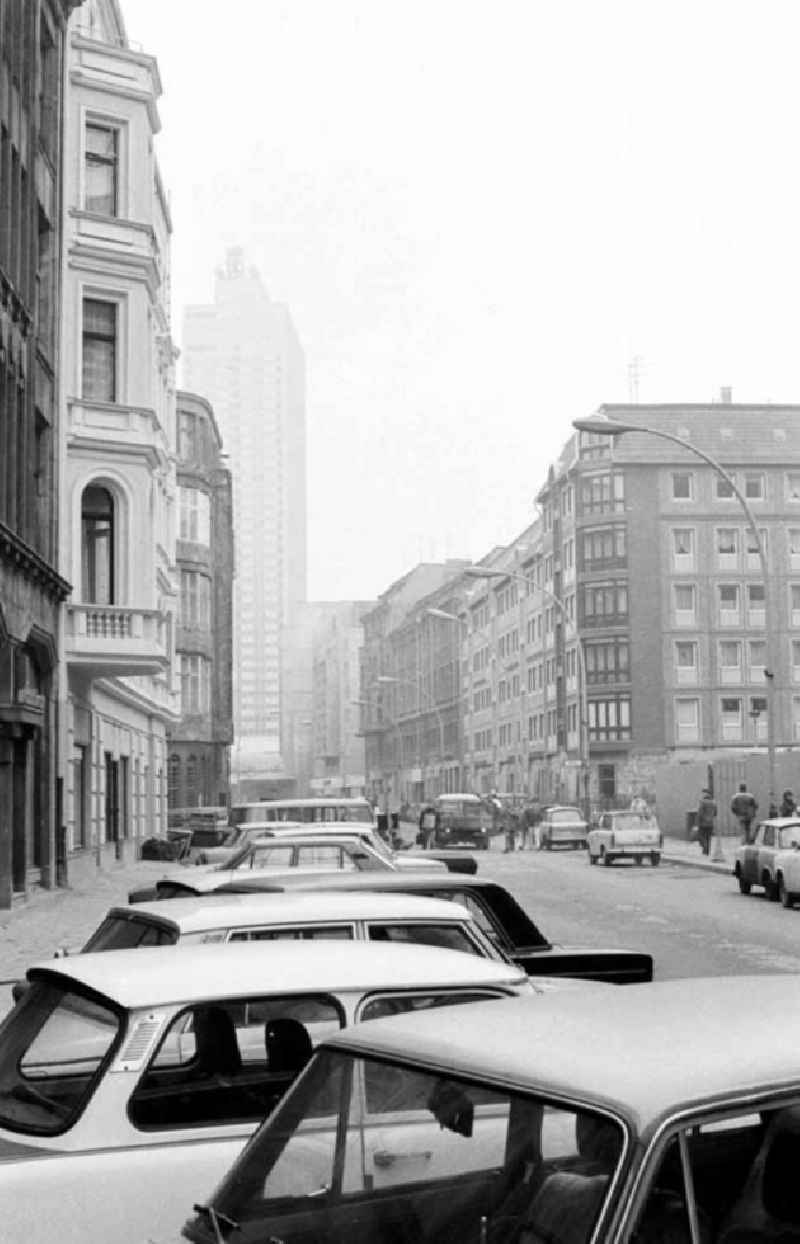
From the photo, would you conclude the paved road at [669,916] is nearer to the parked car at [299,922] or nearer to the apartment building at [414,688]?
the parked car at [299,922]

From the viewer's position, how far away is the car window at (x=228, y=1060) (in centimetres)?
493

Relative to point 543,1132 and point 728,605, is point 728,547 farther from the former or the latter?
point 543,1132

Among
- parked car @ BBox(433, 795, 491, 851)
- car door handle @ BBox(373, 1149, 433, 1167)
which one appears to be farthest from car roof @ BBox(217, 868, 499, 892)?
parked car @ BBox(433, 795, 491, 851)

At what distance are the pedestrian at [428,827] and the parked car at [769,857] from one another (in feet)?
77.7

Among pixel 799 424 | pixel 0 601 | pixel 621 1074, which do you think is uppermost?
pixel 799 424

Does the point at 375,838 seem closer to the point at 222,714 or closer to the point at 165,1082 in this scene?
the point at 165,1082

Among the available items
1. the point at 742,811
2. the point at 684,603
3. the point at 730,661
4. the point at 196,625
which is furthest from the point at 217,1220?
the point at 730,661

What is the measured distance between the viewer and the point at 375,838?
1800 centimetres

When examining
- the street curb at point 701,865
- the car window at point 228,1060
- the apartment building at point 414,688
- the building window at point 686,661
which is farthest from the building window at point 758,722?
the car window at point 228,1060

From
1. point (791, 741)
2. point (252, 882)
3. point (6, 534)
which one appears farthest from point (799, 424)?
point (252, 882)

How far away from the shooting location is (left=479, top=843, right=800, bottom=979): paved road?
18438 mm

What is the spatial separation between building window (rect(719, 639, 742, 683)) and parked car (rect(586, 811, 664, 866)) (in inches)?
1533

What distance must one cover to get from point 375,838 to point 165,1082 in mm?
A: 13092

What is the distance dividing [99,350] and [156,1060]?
99.2 feet
